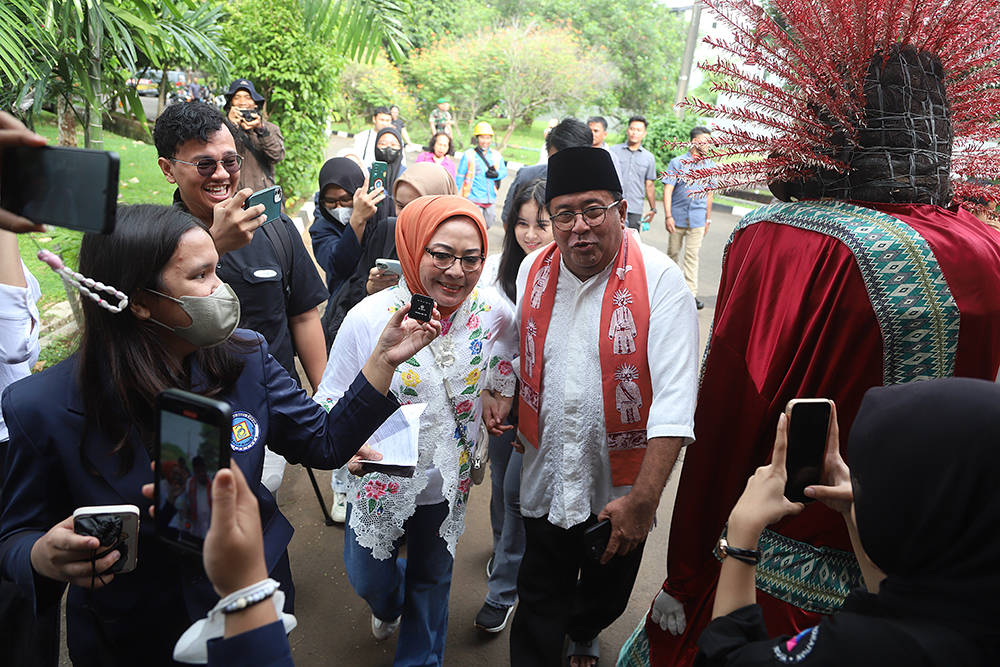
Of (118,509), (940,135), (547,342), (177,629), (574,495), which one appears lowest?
(177,629)

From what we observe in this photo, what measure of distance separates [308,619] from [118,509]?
6.21ft

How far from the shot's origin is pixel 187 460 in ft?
3.84

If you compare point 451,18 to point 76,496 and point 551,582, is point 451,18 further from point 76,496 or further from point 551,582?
point 76,496

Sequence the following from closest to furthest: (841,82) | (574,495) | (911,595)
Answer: (911,595) < (841,82) < (574,495)

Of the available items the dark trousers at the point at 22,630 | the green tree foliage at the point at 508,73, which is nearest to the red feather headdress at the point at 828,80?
the dark trousers at the point at 22,630

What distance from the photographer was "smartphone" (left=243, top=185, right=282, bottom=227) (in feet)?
8.38

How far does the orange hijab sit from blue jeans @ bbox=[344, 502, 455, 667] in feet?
2.67

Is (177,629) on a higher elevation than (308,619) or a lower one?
higher

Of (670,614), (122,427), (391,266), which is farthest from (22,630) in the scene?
(670,614)

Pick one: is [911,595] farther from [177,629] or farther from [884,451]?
[177,629]

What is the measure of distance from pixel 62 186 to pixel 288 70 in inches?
344

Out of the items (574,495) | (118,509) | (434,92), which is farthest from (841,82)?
(434,92)

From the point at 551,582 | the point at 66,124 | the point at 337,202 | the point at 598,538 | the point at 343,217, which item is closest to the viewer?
the point at 598,538

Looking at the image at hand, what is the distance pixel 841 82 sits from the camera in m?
1.83
